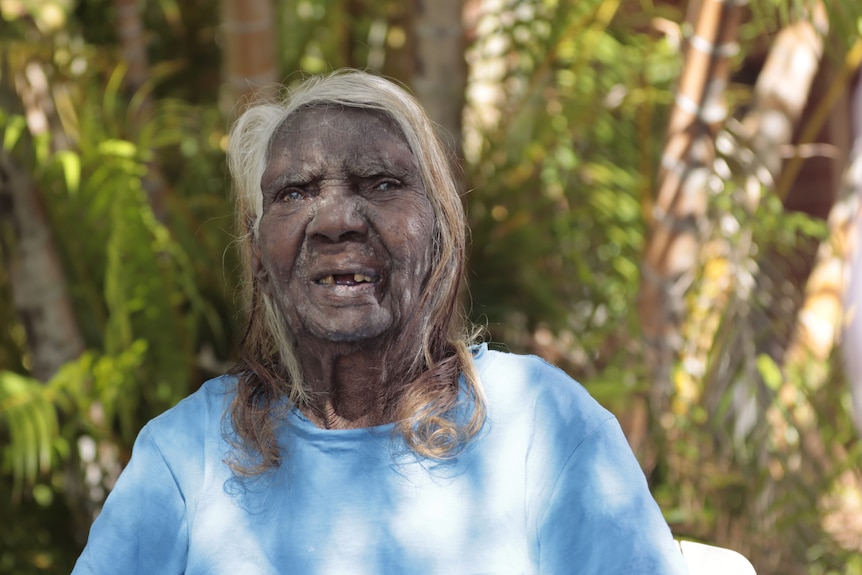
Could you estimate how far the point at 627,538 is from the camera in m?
1.23

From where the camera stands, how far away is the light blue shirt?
1.25m

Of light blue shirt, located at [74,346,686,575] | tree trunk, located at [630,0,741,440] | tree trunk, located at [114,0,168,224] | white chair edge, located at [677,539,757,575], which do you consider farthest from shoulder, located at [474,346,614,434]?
tree trunk, located at [114,0,168,224]

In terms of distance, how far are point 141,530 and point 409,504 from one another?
355 millimetres

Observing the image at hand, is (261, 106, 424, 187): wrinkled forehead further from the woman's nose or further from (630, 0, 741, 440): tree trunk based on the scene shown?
(630, 0, 741, 440): tree trunk

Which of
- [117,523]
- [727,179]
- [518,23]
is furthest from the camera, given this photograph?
[518,23]

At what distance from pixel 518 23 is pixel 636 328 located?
108 centimetres

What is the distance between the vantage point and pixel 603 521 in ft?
4.07

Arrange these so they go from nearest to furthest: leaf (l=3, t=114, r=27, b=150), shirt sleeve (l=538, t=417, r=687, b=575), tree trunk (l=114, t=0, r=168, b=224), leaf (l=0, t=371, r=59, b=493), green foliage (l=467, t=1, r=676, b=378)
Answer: shirt sleeve (l=538, t=417, r=687, b=575)
leaf (l=0, t=371, r=59, b=493)
leaf (l=3, t=114, r=27, b=150)
tree trunk (l=114, t=0, r=168, b=224)
green foliage (l=467, t=1, r=676, b=378)

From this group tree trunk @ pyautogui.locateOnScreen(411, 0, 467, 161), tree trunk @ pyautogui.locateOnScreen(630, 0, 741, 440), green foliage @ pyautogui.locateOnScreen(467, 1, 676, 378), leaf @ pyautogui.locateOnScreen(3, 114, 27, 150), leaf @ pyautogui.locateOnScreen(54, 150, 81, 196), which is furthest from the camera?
green foliage @ pyautogui.locateOnScreen(467, 1, 676, 378)

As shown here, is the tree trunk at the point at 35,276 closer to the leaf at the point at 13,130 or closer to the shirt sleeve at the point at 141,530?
the leaf at the point at 13,130

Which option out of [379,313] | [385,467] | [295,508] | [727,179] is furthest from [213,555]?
[727,179]

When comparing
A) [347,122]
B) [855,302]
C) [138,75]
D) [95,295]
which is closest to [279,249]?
[347,122]

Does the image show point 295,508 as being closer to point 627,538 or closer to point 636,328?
point 627,538

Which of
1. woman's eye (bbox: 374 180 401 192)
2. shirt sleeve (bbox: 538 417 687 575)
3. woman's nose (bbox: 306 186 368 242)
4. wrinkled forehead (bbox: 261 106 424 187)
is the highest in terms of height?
wrinkled forehead (bbox: 261 106 424 187)
